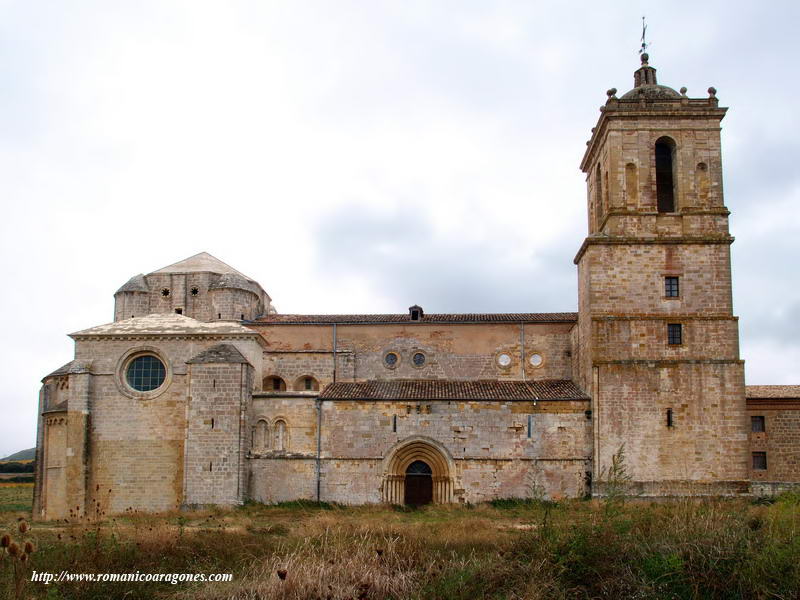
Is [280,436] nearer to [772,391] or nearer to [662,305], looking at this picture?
[662,305]

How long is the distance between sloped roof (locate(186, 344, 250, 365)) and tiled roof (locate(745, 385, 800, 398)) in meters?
19.1

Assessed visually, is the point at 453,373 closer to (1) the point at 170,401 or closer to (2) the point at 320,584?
(1) the point at 170,401

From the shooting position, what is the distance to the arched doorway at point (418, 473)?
2527 cm

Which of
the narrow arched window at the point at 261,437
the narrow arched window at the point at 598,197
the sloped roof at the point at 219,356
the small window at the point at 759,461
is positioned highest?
the narrow arched window at the point at 598,197

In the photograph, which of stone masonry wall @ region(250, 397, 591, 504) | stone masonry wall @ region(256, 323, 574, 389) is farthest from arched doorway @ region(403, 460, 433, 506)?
stone masonry wall @ region(256, 323, 574, 389)

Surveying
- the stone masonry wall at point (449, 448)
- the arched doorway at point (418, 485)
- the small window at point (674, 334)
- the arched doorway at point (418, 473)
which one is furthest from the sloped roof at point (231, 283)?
the small window at point (674, 334)

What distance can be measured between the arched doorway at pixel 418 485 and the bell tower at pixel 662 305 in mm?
5475

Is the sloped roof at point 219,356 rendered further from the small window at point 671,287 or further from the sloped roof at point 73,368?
the small window at point 671,287

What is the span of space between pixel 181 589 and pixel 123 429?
1500 centimetres

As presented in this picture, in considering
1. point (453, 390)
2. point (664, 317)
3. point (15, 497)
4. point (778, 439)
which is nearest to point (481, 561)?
point (453, 390)

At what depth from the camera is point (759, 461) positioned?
95.8ft

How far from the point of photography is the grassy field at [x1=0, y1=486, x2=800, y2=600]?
37.2 feet

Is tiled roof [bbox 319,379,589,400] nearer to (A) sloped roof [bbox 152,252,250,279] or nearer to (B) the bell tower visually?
(B) the bell tower

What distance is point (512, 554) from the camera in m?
12.7
